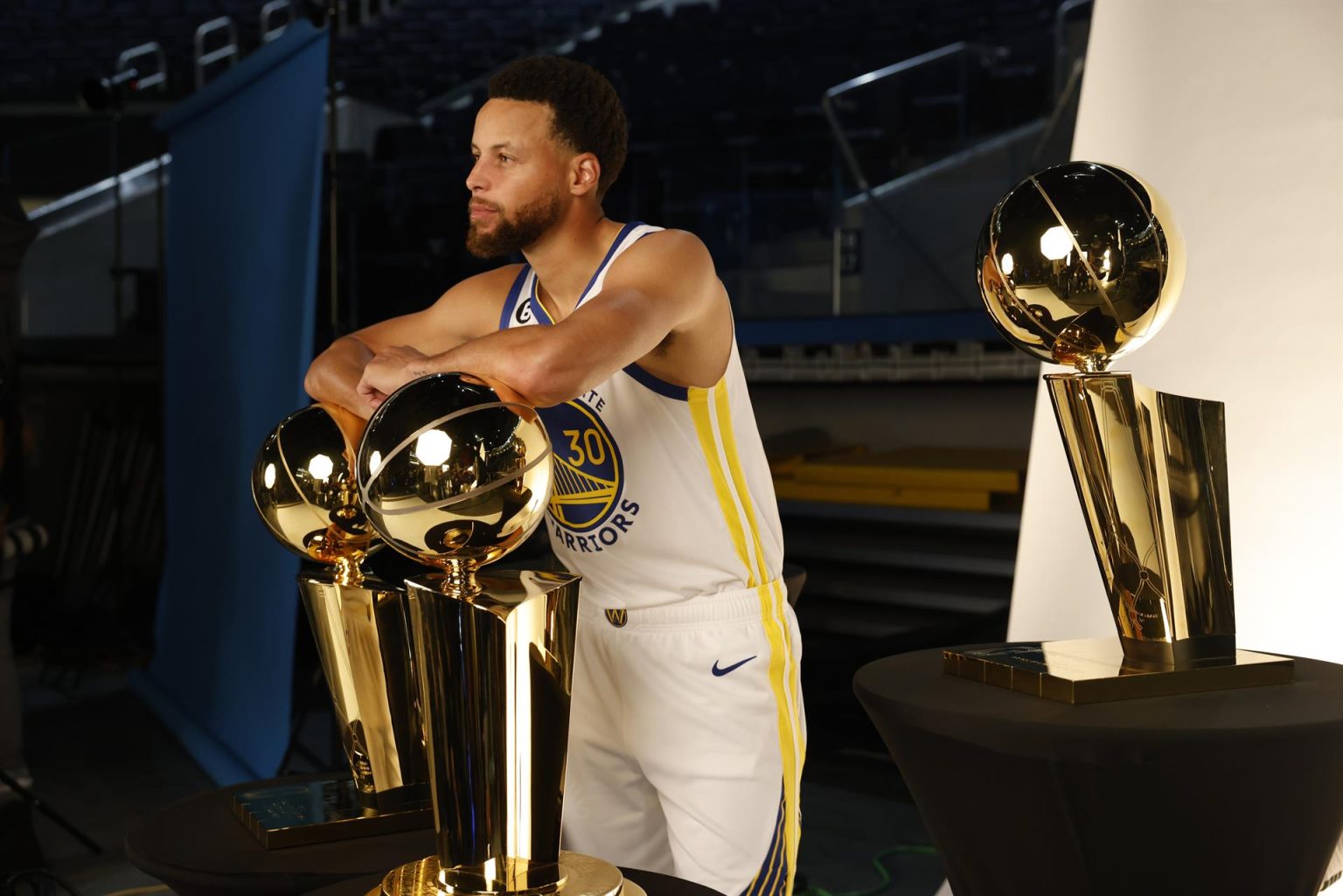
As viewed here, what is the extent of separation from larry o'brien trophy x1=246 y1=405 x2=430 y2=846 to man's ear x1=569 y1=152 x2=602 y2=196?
17.6 inches

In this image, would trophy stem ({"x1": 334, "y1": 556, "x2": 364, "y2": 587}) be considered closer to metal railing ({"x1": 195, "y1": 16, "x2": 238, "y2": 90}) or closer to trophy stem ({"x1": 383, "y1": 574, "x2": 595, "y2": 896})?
trophy stem ({"x1": 383, "y1": 574, "x2": 595, "y2": 896})

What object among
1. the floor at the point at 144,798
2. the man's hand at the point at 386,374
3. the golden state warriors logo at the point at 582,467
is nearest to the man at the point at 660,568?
the golden state warriors logo at the point at 582,467

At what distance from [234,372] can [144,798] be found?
1148mm

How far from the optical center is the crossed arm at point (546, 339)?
38.4 inches

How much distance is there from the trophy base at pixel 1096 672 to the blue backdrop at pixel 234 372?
92.9 inches

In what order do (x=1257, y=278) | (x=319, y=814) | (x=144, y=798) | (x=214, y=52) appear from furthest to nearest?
(x=214, y=52), (x=144, y=798), (x=1257, y=278), (x=319, y=814)

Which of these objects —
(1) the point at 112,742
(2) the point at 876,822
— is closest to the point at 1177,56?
(2) the point at 876,822

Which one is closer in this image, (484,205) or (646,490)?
(484,205)

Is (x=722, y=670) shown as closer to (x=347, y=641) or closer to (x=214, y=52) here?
(x=347, y=641)

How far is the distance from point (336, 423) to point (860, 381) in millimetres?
3825

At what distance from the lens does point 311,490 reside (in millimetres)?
971

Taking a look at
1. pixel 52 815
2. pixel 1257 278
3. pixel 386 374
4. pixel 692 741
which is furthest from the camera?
pixel 52 815

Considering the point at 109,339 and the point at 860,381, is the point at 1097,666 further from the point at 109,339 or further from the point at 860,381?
the point at 109,339

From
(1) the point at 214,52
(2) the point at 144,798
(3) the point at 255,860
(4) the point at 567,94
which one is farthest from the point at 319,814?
(1) the point at 214,52
